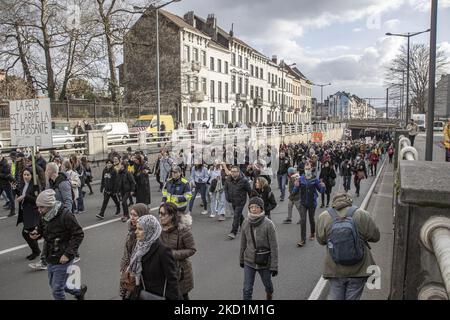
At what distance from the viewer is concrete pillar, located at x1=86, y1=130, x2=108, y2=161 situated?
19688 millimetres

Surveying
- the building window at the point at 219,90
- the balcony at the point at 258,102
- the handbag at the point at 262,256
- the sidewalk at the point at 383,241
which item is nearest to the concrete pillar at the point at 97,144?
the sidewalk at the point at 383,241

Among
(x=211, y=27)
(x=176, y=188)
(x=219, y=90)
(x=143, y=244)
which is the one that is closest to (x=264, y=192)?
(x=176, y=188)

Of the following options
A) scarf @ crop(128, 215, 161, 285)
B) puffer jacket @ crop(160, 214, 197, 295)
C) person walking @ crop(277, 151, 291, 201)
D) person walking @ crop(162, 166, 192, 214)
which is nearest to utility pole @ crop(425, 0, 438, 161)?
person walking @ crop(162, 166, 192, 214)

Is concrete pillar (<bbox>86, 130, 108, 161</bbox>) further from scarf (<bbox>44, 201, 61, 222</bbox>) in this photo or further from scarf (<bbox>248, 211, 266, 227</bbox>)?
scarf (<bbox>248, 211, 266, 227</bbox>)

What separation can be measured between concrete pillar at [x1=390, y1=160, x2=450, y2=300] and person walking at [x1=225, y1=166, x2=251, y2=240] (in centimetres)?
565

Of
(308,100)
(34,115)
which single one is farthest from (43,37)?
(308,100)

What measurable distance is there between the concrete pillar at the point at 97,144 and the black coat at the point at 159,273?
55.7 feet

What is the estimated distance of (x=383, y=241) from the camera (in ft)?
28.6

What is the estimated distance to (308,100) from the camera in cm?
10738

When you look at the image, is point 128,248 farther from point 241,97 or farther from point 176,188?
point 241,97

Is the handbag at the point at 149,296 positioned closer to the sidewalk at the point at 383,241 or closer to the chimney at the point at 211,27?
the sidewalk at the point at 383,241

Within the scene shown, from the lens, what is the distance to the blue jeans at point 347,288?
426cm

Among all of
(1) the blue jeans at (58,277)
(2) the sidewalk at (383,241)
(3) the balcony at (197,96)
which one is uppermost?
(3) the balcony at (197,96)
